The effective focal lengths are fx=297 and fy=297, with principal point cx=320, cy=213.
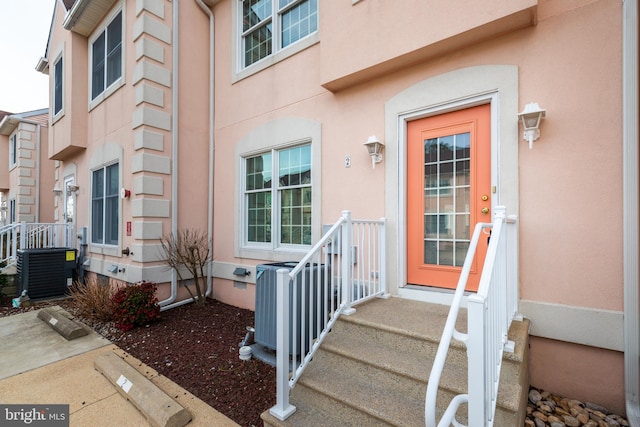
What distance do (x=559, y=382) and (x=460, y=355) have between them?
3.74 feet

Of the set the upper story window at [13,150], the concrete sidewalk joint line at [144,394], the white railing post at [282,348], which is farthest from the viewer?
the upper story window at [13,150]

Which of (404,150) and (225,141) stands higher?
(225,141)

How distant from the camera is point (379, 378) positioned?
2.32 m

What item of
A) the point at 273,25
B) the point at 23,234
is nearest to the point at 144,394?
the point at 273,25

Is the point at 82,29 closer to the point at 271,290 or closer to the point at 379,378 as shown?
the point at 271,290

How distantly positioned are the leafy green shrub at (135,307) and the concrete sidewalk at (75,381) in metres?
0.35

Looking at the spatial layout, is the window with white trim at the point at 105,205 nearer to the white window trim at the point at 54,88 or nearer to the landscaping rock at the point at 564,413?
the white window trim at the point at 54,88

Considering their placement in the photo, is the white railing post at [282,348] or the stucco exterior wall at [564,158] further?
the stucco exterior wall at [564,158]

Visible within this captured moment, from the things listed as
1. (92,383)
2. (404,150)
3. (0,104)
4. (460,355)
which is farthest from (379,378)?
(0,104)

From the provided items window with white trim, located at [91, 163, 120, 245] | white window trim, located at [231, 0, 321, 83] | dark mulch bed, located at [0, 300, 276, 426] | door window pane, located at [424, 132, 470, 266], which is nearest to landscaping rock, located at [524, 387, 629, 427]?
door window pane, located at [424, 132, 470, 266]

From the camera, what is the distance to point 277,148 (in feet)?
16.2

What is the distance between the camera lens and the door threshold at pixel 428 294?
319cm

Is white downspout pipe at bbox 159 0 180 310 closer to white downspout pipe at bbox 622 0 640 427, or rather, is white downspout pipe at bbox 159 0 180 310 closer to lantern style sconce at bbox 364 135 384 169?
lantern style sconce at bbox 364 135 384 169

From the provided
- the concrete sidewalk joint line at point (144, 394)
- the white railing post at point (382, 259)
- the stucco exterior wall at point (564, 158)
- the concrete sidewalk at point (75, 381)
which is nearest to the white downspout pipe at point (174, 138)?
the concrete sidewalk at point (75, 381)
